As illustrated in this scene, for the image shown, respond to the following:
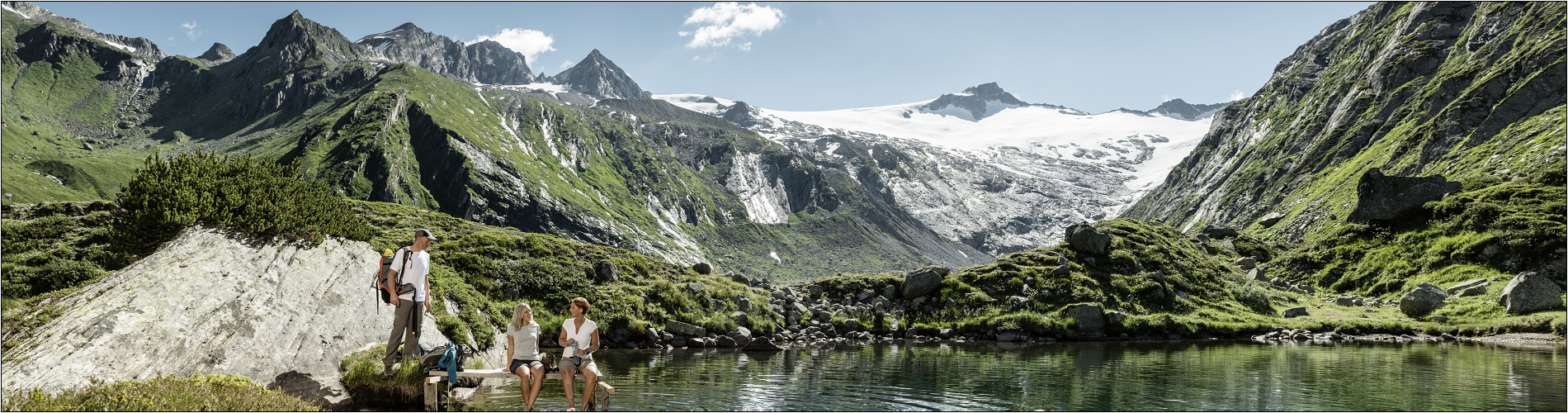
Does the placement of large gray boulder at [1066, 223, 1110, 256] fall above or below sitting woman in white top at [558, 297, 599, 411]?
above

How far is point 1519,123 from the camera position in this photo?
11419 cm

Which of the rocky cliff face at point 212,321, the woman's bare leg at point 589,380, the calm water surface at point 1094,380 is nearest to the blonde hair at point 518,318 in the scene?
the woman's bare leg at point 589,380

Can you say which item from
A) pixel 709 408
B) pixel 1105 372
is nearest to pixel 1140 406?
pixel 1105 372

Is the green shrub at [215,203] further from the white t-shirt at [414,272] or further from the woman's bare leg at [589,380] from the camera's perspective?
the woman's bare leg at [589,380]

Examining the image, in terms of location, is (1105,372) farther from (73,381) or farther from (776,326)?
(73,381)

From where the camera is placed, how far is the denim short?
17828mm

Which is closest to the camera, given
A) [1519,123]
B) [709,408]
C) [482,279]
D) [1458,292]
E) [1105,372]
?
[709,408]

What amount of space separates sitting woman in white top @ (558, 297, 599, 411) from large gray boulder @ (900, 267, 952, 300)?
46820 millimetres

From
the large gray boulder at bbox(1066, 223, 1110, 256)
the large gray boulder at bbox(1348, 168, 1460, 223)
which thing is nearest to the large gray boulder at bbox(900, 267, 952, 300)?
the large gray boulder at bbox(1066, 223, 1110, 256)

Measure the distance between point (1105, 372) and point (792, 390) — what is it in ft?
46.6

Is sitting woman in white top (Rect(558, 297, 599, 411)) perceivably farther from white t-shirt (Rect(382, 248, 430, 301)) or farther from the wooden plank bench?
white t-shirt (Rect(382, 248, 430, 301))

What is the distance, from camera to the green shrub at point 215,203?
71.6 feet

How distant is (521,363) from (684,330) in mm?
31167

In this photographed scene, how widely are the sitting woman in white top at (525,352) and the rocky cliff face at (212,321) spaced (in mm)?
4959
